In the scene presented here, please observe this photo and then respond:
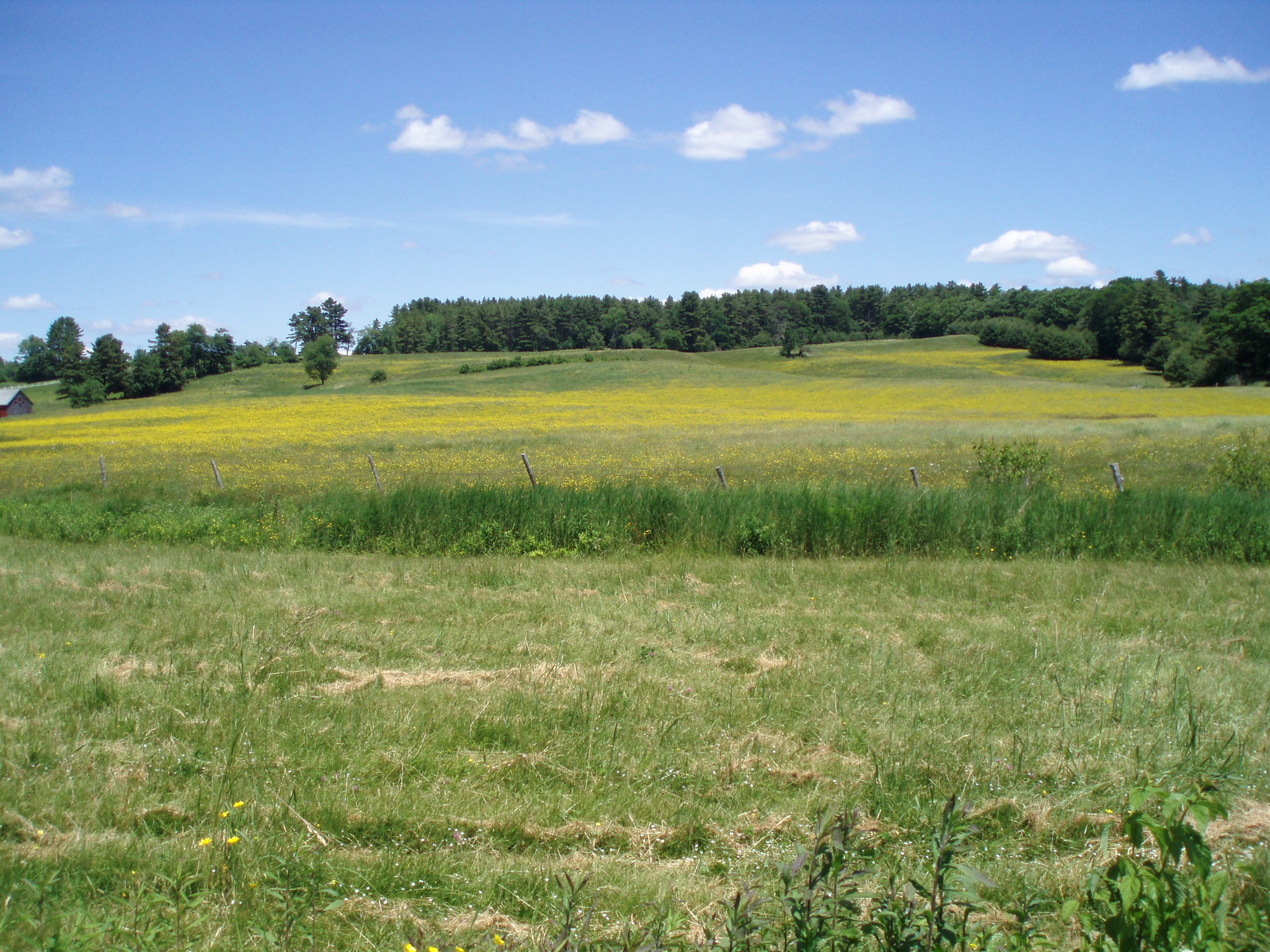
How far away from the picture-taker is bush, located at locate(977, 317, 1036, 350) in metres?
105

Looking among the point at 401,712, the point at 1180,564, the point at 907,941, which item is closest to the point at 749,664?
the point at 401,712

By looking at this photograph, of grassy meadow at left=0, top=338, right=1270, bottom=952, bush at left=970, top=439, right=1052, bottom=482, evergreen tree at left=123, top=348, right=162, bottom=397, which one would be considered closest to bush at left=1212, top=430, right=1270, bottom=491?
grassy meadow at left=0, top=338, right=1270, bottom=952

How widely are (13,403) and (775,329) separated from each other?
11838cm

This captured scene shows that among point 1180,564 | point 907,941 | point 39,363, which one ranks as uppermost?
point 39,363

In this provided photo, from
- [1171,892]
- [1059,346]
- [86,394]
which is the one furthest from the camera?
[1059,346]

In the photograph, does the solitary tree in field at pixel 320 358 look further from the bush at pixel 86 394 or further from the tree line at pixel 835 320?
the tree line at pixel 835 320

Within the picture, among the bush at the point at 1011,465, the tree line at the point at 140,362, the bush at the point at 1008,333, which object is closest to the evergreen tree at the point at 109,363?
Answer: the tree line at the point at 140,362

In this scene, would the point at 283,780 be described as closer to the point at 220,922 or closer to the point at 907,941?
the point at 220,922

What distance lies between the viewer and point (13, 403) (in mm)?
71625

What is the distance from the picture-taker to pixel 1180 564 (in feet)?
39.8

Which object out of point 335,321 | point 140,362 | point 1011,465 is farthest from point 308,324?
point 1011,465

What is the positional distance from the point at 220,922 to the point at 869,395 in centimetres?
5955

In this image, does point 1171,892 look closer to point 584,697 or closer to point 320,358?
point 584,697

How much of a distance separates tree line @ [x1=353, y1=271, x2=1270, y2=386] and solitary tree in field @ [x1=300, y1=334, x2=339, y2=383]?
56.6m
